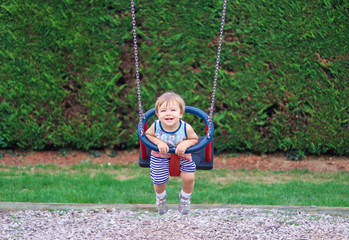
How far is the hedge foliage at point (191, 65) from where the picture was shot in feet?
20.7

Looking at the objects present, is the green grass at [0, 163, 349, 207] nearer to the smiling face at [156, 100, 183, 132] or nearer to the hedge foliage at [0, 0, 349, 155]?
the hedge foliage at [0, 0, 349, 155]

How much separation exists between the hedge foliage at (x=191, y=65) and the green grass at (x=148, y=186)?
1.89ft

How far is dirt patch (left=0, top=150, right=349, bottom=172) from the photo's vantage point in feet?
21.0

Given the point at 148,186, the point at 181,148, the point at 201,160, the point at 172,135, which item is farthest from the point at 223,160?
the point at 181,148

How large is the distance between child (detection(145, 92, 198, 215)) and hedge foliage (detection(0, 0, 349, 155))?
3.20m

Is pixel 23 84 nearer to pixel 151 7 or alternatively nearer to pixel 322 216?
pixel 151 7

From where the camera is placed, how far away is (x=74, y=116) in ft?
21.5

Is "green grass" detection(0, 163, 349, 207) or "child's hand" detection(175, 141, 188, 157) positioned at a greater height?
"child's hand" detection(175, 141, 188, 157)

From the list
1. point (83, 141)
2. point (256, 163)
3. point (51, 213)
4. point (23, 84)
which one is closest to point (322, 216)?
point (256, 163)

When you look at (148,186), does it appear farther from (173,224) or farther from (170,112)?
(170,112)

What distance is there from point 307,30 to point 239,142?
1717 millimetres

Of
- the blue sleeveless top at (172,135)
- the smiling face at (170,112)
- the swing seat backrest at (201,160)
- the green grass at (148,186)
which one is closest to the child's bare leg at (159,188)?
the swing seat backrest at (201,160)

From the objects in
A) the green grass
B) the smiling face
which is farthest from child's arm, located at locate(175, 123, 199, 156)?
the green grass

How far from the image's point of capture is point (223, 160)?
6586 mm
